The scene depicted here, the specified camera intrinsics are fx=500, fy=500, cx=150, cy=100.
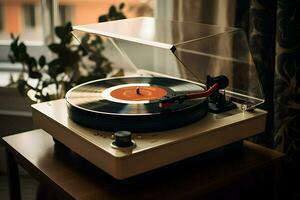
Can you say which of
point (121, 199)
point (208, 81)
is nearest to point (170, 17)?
point (208, 81)

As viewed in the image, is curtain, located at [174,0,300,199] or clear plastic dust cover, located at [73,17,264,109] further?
curtain, located at [174,0,300,199]

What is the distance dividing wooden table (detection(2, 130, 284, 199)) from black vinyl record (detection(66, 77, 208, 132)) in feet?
0.31

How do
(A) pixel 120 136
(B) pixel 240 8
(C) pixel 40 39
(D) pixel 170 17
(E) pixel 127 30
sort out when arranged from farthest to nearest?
(C) pixel 40 39
(D) pixel 170 17
(B) pixel 240 8
(E) pixel 127 30
(A) pixel 120 136

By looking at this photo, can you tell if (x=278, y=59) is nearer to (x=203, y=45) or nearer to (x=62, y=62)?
(x=203, y=45)

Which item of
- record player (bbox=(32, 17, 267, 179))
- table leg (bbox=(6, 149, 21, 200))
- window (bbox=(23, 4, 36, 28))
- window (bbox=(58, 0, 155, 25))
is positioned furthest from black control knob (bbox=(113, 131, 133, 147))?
window (bbox=(23, 4, 36, 28))

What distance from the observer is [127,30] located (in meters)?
1.18

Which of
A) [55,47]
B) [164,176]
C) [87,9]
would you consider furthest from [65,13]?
[164,176]

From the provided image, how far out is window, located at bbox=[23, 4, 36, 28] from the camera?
2.08 meters

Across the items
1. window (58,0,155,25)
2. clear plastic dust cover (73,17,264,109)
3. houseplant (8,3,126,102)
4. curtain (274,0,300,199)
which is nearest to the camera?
clear plastic dust cover (73,17,264,109)

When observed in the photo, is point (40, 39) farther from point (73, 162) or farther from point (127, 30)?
point (73, 162)

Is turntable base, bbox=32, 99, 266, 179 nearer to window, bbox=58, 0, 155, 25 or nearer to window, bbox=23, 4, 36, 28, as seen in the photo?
window, bbox=58, 0, 155, 25

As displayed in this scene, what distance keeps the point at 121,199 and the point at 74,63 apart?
0.77 meters

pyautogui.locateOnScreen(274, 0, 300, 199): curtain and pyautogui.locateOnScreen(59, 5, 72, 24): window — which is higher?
pyautogui.locateOnScreen(59, 5, 72, 24): window

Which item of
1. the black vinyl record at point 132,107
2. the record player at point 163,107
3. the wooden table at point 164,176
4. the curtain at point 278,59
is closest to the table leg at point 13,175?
the wooden table at point 164,176
